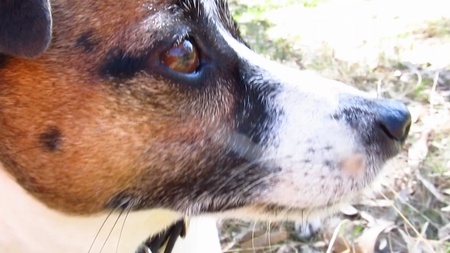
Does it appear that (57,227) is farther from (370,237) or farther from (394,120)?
(370,237)

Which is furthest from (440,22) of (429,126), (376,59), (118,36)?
(118,36)

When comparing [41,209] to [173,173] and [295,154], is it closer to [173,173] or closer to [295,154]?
[173,173]

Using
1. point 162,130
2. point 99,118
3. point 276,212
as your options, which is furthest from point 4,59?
point 276,212

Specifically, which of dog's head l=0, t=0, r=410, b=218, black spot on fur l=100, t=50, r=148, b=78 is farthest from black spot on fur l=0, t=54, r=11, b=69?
black spot on fur l=100, t=50, r=148, b=78

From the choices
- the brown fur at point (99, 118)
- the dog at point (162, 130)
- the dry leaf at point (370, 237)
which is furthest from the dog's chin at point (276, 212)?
the dry leaf at point (370, 237)

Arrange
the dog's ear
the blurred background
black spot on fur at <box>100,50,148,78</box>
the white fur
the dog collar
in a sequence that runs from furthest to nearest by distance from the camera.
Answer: the blurred background, the dog collar, the white fur, black spot on fur at <box>100,50,148,78</box>, the dog's ear

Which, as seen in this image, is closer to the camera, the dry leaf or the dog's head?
the dog's head

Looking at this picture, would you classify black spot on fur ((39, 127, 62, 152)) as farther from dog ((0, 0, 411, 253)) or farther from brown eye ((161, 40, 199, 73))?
brown eye ((161, 40, 199, 73))
